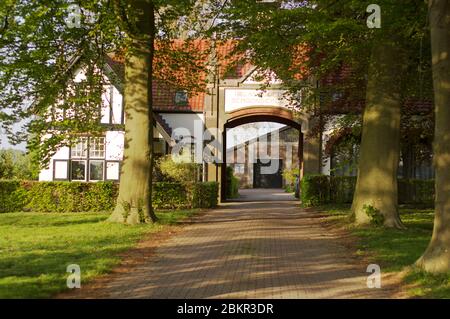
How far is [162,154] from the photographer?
32000mm

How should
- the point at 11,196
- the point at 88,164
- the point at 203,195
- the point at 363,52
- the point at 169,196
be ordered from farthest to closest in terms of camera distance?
the point at 88,164, the point at 203,195, the point at 169,196, the point at 11,196, the point at 363,52

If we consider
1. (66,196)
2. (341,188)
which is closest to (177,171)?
(66,196)

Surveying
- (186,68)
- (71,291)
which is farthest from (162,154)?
(71,291)

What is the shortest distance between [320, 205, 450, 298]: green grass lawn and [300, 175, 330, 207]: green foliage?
887 cm

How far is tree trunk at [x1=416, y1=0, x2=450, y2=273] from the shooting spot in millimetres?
9453

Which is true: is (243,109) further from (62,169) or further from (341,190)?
(62,169)

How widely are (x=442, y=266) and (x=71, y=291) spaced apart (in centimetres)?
587

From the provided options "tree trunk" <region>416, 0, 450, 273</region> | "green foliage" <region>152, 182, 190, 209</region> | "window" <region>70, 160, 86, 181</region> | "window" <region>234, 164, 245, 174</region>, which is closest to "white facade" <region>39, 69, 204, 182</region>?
"window" <region>70, 160, 86, 181</region>

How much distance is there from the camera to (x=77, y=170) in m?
31.2

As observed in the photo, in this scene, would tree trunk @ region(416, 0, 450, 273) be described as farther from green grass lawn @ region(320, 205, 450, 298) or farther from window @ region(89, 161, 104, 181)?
window @ region(89, 161, 104, 181)

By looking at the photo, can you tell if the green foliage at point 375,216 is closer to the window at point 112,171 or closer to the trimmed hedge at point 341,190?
the trimmed hedge at point 341,190

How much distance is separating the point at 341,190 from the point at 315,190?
1552mm

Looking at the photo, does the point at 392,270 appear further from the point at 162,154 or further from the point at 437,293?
the point at 162,154
